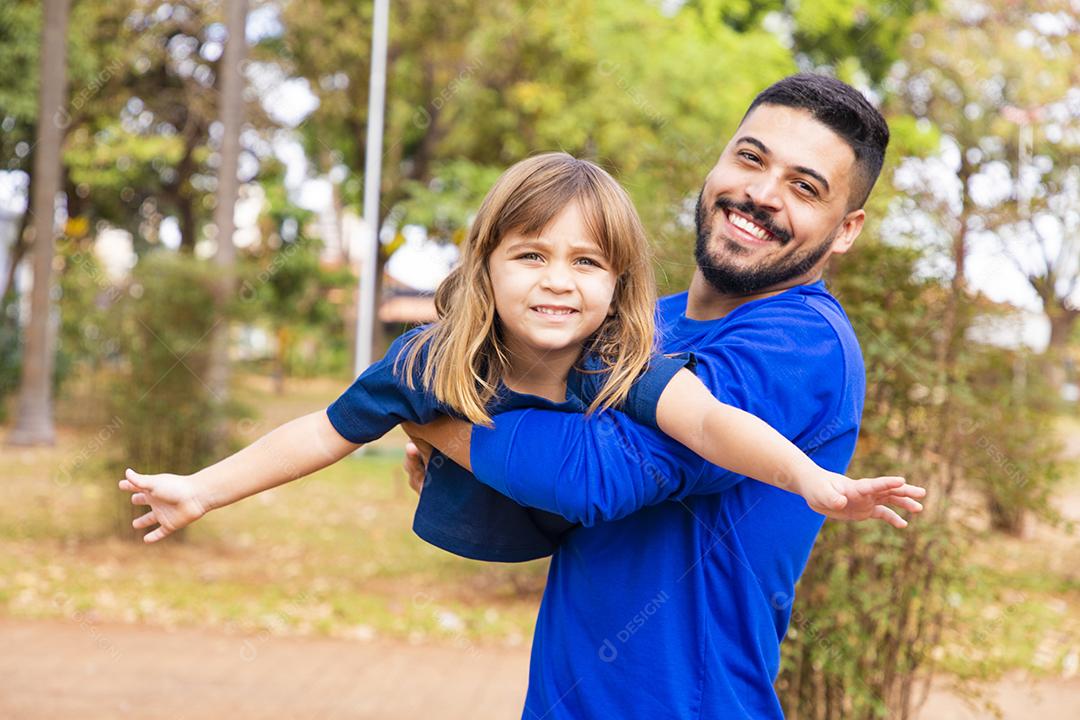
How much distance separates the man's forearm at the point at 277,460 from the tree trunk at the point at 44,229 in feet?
44.6

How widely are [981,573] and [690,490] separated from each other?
273 centimetres

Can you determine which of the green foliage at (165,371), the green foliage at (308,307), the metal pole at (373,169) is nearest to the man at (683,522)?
the green foliage at (165,371)

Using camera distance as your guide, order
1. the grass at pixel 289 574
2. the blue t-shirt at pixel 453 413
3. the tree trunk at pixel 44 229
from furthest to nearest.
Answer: the tree trunk at pixel 44 229, the grass at pixel 289 574, the blue t-shirt at pixel 453 413

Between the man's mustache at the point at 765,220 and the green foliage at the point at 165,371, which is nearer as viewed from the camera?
the man's mustache at the point at 765,220

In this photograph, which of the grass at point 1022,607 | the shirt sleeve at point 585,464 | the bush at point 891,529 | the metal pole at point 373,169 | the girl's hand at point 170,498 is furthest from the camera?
the metal pole at point 373,169

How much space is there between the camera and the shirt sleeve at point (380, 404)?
1.78 meters

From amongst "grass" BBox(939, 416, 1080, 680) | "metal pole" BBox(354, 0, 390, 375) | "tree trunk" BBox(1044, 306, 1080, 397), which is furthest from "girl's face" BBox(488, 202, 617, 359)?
"metal pole" BBox(354, 0, 390, 375)

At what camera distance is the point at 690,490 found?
5.50ft

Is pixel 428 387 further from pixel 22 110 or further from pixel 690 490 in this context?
pixel 22 110

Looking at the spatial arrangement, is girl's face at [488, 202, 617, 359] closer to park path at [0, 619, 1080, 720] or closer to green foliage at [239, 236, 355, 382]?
park path at [0, 619, 1080, 720]

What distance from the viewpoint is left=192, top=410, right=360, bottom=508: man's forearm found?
72.7 inches

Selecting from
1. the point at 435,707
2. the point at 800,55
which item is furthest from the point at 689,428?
the point at 800,55

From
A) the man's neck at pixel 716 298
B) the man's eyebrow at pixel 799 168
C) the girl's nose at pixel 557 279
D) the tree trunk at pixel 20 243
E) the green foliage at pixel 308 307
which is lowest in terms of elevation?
the green foliage at pixel 308 307

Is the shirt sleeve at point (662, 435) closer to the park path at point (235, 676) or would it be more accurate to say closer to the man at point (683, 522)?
the man at point (683, 522)
